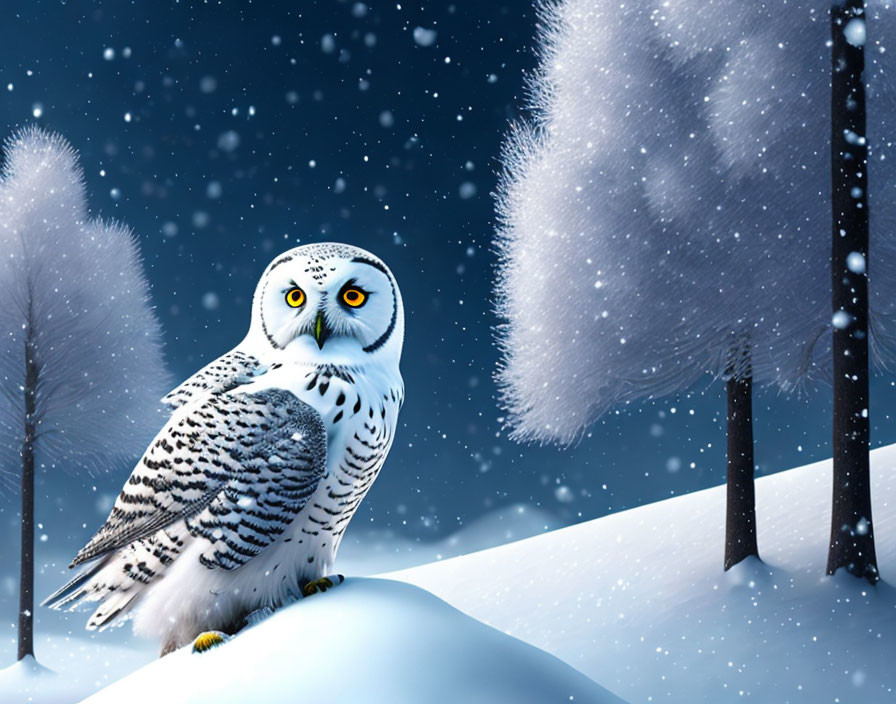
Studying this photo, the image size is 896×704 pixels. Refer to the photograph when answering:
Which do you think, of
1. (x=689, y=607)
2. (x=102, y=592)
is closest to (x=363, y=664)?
(x=102, y=592)

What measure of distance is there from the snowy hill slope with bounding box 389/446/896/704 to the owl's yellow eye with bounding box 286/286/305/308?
2.55 metres

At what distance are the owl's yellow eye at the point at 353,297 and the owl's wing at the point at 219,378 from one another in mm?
285

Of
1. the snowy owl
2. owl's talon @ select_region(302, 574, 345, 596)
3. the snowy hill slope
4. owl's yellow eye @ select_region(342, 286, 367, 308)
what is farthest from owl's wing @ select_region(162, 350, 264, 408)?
the snowy hill slope

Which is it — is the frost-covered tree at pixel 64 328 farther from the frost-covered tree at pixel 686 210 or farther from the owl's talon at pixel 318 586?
the owl's talon at pixel 318 586

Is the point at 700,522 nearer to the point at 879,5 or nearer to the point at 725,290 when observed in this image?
the point at 725,290

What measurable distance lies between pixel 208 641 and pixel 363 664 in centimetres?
40

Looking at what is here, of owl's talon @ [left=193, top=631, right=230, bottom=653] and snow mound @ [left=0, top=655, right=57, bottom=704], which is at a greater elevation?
snow mound @ [left=0, top=655, right=57, bottom=704]

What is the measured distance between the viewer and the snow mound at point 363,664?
1.90 m

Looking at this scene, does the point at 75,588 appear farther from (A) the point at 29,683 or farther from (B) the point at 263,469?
(A) the point at 29,683

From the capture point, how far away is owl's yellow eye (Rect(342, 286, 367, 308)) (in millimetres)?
2290

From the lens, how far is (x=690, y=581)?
462 centimetres

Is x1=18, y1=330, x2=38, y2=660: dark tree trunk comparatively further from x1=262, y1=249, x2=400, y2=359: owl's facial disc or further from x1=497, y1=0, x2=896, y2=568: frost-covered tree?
x1=262, y1=249, x2=400, y2=359: owl's facial disc

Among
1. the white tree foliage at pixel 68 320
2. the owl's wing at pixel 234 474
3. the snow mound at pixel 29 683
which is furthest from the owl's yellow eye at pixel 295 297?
the white tree foliage at pixel 68 320

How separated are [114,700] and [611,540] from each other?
13.2ft
